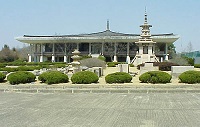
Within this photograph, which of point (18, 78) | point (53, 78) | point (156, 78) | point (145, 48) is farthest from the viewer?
point (145, 48)

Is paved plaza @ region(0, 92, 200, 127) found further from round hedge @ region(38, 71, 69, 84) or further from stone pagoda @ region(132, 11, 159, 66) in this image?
stone pagoda @ region(132, 11, 159, 66)

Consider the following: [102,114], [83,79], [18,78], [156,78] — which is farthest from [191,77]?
[18,78]

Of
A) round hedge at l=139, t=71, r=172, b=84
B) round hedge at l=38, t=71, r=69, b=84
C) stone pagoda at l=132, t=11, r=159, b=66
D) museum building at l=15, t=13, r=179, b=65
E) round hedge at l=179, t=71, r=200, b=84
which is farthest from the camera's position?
museum building at l=15, t=13, r=179, b=65

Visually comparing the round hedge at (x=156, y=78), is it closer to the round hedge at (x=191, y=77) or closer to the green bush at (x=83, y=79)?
the round hedge at (x=191, y=77)

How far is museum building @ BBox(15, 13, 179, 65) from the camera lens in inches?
2557

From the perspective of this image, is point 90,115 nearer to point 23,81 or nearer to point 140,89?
point 140,89

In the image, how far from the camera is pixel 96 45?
69.5 m

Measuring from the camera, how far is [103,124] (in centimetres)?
659

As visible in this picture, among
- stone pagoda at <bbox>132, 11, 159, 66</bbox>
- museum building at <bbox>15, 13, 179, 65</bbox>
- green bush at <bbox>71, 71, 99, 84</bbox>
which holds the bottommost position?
green bush at <bbox>71, 71, 99, 84</bbox>

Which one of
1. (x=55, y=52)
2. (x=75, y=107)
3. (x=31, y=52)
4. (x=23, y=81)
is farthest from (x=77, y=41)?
(x=75, y=107)

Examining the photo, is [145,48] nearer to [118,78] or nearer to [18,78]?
[118,78]

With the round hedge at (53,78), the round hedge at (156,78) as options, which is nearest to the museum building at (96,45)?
the round hedge at (156,78)

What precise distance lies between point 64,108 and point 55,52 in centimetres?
6371

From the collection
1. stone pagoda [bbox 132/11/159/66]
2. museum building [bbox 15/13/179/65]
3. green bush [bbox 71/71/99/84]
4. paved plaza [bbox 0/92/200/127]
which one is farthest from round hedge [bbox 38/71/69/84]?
museum building [bbox 15/13/179/65]
